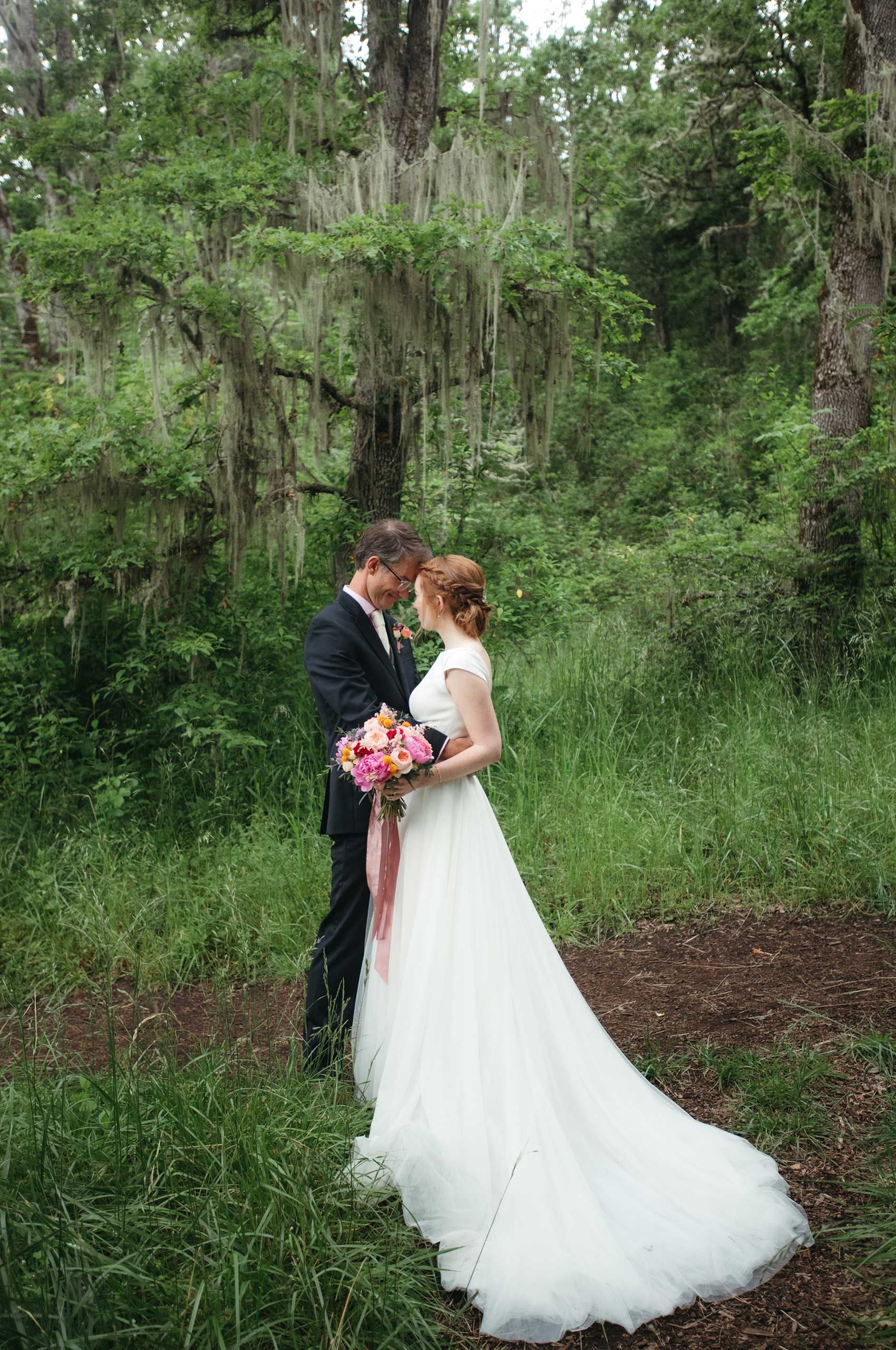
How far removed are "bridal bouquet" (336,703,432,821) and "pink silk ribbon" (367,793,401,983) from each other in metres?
0.27

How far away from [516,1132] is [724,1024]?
1557mm

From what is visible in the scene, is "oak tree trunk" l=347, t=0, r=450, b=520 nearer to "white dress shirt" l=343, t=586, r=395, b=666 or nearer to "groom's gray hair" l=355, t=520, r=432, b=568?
"white dress shirt" l=343, t=586, r=395, b=666

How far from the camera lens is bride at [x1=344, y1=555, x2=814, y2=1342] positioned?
8.16 feet

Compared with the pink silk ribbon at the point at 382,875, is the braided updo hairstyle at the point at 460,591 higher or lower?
higher

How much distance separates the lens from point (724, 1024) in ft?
13.3

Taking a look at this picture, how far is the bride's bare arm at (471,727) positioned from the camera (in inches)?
128

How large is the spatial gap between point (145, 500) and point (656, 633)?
394cm

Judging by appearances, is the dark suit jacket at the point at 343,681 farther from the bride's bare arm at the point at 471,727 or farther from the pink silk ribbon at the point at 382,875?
the bride's bare arm at the point at 471,727

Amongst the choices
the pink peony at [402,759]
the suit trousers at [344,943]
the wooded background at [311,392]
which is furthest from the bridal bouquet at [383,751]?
the wooded background at [311,392]

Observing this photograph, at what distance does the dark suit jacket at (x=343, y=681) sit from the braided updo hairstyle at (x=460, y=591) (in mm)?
411

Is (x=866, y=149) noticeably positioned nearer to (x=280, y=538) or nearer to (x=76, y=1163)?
(x=280, y=538)

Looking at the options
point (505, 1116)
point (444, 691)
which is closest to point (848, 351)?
point (444, 691)

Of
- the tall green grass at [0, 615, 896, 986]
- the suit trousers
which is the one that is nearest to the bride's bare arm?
the suit trousers

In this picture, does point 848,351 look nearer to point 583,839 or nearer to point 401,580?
point 583,839
